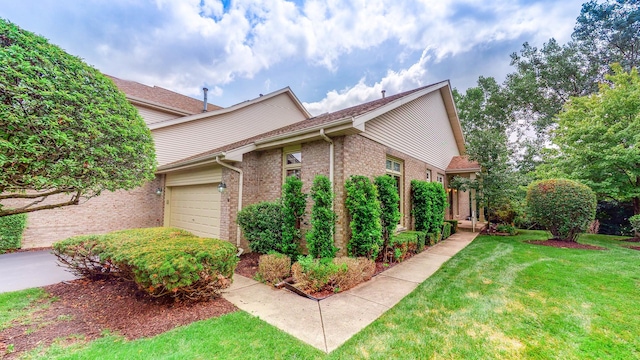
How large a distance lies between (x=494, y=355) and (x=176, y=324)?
4024 mm

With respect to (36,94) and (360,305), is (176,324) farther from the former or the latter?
(36,94)

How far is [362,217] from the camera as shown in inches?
231

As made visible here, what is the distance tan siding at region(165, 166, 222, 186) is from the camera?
7.76 metres

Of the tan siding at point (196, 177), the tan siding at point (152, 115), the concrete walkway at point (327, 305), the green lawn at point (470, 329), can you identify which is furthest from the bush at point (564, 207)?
the tan siding at point (152, 115)

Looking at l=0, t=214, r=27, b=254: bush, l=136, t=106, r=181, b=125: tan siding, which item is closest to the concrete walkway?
l=0, t=214, r=27, b=254: bush

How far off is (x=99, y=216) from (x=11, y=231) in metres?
2.09

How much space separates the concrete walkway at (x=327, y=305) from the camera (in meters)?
3.25

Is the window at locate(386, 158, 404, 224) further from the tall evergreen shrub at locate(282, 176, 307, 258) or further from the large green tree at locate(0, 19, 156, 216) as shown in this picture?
the large green tree at locate(0, 19, 156, 216)

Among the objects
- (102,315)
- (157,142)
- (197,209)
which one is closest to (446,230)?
(197,209)

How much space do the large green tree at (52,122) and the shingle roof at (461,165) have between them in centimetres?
1377

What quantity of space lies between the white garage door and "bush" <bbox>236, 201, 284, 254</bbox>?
1456mm

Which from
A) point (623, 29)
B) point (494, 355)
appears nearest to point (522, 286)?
point (494, 355)

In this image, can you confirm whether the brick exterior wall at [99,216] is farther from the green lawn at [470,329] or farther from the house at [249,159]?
Answer: the green lawn at [470,329]

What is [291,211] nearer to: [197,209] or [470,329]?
[470,329]
